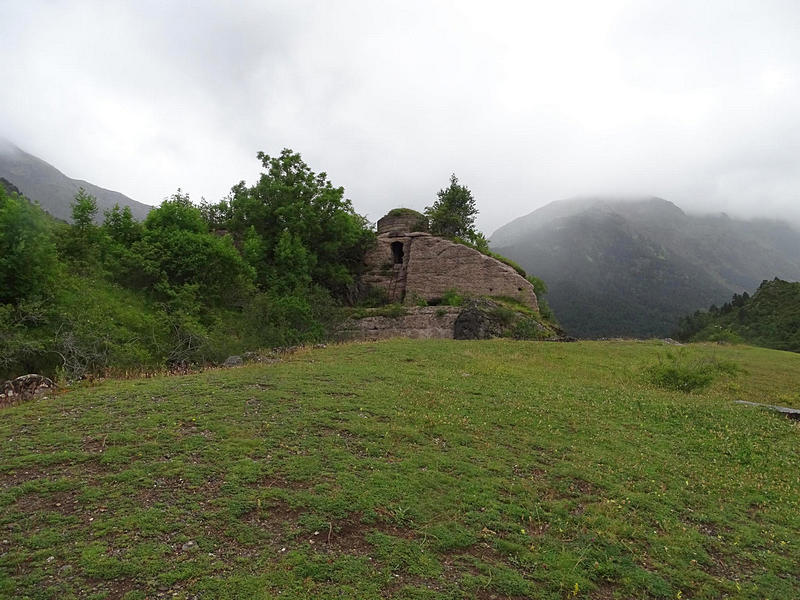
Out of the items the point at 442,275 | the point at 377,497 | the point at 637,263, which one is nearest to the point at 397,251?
the point at 442,275

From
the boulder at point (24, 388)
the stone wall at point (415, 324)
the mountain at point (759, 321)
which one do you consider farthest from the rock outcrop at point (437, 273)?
the mountain at point (759, 321)

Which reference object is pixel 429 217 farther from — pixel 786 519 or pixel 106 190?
pixel 106 190

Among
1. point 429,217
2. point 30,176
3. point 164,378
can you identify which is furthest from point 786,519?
point 30,176

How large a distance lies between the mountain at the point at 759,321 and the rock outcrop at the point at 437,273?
27.3 m

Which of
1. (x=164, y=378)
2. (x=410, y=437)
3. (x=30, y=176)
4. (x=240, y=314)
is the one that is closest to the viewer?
(x=410, y=437)

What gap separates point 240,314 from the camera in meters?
24.6

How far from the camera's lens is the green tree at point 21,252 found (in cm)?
1533

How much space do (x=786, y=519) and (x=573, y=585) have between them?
15.9ft

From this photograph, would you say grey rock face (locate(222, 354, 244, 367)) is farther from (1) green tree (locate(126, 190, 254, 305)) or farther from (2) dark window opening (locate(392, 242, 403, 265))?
(2) dark window opening (locate(392, 242, 403, 265))

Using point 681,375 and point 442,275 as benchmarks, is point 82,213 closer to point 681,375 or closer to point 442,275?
point 442,275

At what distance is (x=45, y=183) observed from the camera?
95.6m

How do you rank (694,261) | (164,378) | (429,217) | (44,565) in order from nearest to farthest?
1. (44,565)
2. (164,378)
3. (429,217)
4. (694,261)

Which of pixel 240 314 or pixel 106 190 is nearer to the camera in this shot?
pixel 240 314

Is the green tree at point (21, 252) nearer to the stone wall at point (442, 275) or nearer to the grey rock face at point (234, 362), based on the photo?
the grey rock face at point (234, 362)
